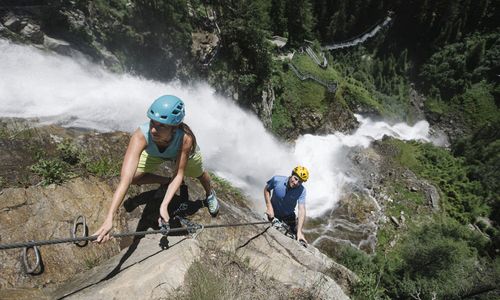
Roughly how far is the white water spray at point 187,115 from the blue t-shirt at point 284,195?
6235 millimetres

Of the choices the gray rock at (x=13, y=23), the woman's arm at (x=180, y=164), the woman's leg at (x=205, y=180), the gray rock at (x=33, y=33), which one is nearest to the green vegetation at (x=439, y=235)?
the woman's leg at (x=205, y=180)

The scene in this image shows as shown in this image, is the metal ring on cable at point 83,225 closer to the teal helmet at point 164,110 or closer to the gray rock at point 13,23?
the teal helmet at point 164,110

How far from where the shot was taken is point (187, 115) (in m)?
20.5

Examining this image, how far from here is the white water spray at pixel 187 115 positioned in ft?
41.6

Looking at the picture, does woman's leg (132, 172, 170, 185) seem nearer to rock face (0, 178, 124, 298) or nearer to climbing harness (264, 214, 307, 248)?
rock face (0, 178, 124, 298)

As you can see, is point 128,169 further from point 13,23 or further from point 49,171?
point 13,23

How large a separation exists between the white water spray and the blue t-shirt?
245 inches

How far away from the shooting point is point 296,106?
30.9m

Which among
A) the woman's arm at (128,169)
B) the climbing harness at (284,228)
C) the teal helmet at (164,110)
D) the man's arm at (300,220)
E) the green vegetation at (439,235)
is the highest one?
the teal helmet at (164,110)

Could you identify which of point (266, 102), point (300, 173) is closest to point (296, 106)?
point (266, 102)

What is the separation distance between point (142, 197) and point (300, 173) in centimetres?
304

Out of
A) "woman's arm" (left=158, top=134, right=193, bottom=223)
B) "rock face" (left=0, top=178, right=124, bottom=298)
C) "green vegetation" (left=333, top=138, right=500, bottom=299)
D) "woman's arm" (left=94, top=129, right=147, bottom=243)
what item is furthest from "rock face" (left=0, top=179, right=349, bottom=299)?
"green vegetation" (left=333, top=138, right=500, bottom=299)

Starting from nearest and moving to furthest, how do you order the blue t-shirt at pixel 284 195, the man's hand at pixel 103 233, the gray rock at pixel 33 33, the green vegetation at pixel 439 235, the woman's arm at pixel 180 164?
the man's hand at pixel 103 233 < the woman's arm at pixel 180 164 < the blue t-shirt at pixel 284 195 < the gray rock at pixel 33 33 < the green vegetation at pixel 439 235

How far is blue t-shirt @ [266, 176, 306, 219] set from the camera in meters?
6.46
